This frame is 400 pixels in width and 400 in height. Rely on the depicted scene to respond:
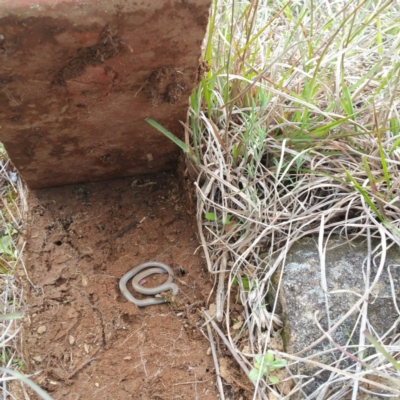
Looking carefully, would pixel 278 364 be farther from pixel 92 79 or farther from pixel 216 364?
pixel 92 79

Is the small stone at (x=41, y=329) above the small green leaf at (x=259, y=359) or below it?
below

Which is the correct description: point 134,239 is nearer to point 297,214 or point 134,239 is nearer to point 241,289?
point 241,289

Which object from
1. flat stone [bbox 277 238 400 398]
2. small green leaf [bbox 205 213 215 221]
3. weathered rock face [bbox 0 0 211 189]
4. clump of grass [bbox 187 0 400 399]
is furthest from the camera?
small green leaf [bbox 205 213 215 221]

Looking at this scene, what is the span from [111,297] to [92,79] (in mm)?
810

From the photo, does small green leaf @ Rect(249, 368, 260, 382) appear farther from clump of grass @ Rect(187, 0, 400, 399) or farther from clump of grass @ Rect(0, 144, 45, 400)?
clump of grass @ Rect(0, 144, 45, 400)

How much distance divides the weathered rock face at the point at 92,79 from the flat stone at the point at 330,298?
0.67 meters

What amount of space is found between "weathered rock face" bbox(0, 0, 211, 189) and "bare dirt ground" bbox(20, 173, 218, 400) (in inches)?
6.8

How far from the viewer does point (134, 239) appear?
1.77 metres

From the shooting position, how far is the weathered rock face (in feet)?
3.57

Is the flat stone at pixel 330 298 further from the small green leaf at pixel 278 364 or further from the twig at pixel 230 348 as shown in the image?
the twig at pixel 230 348

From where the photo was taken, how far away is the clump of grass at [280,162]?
1469 millimetres

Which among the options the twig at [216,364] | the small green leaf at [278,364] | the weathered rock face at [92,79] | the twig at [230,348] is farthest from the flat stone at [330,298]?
the weathered rock face at [92,79]

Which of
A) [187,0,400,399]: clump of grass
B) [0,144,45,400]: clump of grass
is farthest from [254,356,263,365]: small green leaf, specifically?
[0,144,45,400]: clump of grass

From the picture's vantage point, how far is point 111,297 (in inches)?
64.7
